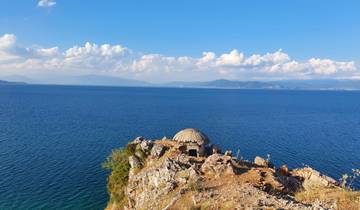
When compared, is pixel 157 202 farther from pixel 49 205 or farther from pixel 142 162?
pixel 49 205

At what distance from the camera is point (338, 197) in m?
29.0

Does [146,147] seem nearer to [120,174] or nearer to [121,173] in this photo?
[121,173]

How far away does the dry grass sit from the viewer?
2679 centimetres

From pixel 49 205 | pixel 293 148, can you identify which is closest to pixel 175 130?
pixel 293 148

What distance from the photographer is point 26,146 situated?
93750 mm

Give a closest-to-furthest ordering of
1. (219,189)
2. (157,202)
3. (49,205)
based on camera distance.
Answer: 1. (219,189)
2. (157,202)
3. (49,205)

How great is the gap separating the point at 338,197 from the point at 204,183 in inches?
579

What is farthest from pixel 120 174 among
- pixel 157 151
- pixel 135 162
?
pixel 157 151

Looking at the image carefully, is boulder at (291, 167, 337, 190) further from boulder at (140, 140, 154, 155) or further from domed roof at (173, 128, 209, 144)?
boulder at (140, 140, 154, 155)

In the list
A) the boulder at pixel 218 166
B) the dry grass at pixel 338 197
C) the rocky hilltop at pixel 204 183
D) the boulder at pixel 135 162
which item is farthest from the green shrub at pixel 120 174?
the dry grass at pixel 338 197

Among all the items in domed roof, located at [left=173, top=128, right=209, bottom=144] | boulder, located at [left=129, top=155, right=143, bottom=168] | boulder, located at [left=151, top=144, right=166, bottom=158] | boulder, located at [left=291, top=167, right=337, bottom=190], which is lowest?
boulder, located at [left=129, top=155, right=143, bottom=168]

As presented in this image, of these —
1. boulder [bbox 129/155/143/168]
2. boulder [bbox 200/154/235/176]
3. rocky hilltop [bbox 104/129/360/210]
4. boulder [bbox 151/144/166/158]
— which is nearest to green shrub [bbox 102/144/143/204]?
rocky hilltop [bbox 104/129/360/210]

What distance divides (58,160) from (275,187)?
64.6m

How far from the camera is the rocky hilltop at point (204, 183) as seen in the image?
29391mm
